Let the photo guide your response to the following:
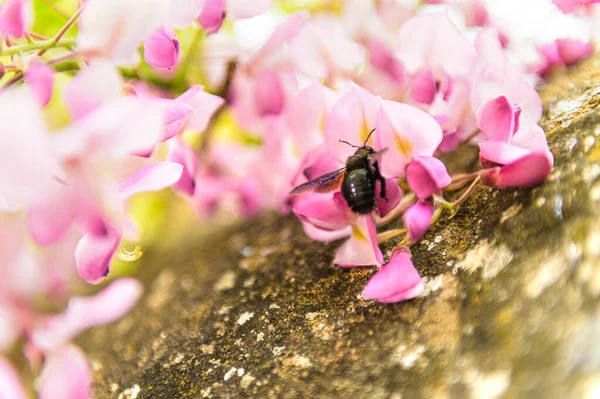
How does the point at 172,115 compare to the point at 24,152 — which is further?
the point at 172,115

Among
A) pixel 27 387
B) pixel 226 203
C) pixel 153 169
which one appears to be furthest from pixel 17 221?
pixel 226 203

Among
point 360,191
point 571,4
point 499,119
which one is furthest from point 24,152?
point 571,4

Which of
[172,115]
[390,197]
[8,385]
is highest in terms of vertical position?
[172,115]

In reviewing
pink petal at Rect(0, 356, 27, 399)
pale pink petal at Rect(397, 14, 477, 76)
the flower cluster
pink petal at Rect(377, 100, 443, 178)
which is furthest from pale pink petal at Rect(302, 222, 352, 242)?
pink petal at Rect(0, 356, 27, 399)

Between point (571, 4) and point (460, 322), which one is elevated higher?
point (571, 4)

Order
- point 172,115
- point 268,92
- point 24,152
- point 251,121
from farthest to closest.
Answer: point 251,121
point 268,92
point 172,115
point 24,152

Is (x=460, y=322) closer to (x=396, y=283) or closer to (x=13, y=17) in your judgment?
(x=396, y=283)

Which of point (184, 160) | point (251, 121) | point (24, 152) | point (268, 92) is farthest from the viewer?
point (251, 121)

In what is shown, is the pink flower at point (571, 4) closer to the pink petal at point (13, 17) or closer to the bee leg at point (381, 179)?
the bee leg at point (381, 179)
